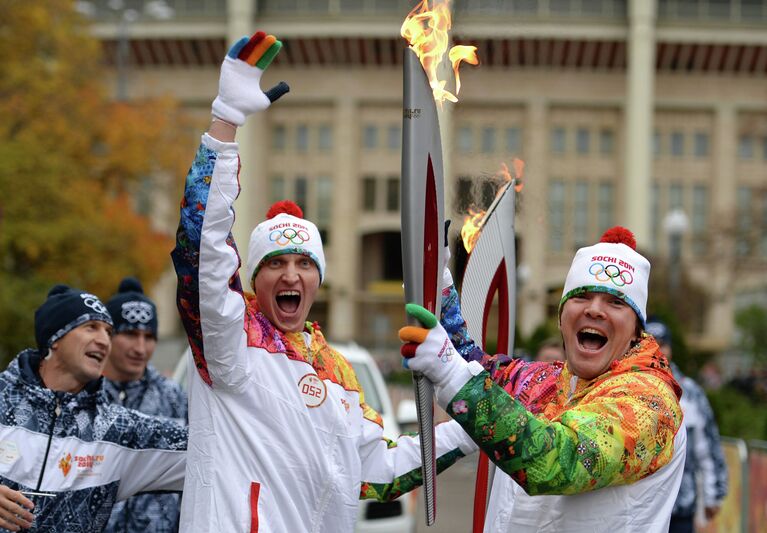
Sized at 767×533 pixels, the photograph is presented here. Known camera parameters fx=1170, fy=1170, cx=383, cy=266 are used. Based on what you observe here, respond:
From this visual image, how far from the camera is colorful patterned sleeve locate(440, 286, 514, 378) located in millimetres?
3521

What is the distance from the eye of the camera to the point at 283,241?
3457 mm

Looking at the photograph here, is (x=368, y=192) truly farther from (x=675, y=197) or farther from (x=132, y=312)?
(x=132, y=312)

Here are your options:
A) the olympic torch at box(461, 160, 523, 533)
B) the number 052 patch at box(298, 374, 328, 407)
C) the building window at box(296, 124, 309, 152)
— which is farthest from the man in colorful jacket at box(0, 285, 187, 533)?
the building window at box(296, 124, 309, 152)

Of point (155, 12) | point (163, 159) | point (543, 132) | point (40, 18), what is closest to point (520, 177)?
point (40, 18)

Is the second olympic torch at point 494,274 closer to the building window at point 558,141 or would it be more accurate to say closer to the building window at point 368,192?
the building window at point 558,141

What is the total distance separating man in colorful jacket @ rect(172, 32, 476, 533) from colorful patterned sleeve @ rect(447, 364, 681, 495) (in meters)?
0.79

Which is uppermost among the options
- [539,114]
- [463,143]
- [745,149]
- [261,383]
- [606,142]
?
[539,114]

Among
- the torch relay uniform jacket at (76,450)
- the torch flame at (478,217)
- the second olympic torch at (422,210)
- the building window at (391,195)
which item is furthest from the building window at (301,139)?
the second olympic torch at (422,210)

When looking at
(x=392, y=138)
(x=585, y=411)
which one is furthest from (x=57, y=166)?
(x=392, y=138)

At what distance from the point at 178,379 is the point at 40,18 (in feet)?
38.2

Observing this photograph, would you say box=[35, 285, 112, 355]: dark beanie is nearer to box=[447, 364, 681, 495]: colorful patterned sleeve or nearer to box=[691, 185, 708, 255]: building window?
box=[447, 364, 681, 495]: colorful patterned sleeve

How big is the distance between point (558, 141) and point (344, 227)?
864 cm

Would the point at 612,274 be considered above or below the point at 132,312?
above

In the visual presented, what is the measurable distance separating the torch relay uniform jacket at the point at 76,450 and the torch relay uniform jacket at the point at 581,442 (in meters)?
1.11
